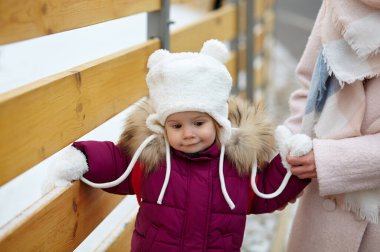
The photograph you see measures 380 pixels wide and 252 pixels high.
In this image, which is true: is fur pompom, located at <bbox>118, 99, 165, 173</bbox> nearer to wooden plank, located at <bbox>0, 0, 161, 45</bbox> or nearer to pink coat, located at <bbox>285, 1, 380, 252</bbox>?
wooden plank, located at <bbox>0, 0, 161, 45</bbox>

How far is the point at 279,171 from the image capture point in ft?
6.89

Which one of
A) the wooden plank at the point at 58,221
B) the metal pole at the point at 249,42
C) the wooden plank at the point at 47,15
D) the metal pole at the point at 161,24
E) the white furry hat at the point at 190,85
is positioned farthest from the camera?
the metal pole at the point at 249,42

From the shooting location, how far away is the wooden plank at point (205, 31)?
3.16m

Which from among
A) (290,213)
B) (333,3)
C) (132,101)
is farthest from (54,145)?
(290,213)

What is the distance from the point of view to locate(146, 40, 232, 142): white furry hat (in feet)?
6.16

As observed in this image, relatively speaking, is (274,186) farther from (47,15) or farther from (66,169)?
(47,15)

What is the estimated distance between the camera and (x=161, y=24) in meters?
2.76

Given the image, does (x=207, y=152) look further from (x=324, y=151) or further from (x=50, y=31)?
(x=50, y=31)

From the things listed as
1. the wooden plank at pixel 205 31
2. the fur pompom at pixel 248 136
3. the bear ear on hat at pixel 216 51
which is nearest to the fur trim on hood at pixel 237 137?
the fur pompom at pixel 248 136

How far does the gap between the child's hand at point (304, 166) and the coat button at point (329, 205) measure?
15cm

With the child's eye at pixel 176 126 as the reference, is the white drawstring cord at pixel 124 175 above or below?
below

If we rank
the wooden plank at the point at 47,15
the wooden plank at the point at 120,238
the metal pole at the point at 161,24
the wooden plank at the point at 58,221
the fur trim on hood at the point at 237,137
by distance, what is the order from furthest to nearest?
the metal pole at the point at 161,24 → the wooden plank at the point at 120,238 → the fur trim on hood at the point at 237,137 → the wooden plank at the point at 58,221 → the wooden plank at the point at 47,15

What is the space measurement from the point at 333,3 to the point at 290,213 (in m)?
2.32

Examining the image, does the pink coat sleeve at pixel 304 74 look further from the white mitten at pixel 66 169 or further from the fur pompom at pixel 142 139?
the white mitten at pixel 66 169
